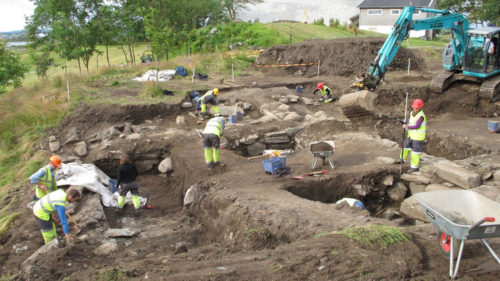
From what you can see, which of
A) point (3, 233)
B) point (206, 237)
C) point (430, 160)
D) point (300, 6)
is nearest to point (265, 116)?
point (430, 160)

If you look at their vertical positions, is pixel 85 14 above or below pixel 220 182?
above

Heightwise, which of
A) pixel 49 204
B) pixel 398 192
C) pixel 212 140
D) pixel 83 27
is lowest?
pixel 398 192

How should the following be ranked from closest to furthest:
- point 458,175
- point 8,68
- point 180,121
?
1. point 458,175
2. point 180,121
3. point 8,68

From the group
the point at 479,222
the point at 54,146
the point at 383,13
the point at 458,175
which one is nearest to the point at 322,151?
the point at 458,175

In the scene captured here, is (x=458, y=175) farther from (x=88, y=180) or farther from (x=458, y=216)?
(x=88, y=180)

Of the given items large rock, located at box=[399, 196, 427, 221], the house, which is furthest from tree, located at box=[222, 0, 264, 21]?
large rock, located at box=[399, 196, 427, 221]

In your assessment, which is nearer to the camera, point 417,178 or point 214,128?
point 417,178

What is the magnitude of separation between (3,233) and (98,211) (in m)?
1.77

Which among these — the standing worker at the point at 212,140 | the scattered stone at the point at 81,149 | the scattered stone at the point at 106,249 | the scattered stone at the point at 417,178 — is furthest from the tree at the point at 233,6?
the scattered stone at the point at 106,249

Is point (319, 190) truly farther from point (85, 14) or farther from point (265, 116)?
point (85, 14)

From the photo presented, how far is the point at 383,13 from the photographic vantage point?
4041 centimetres

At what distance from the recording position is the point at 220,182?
8797 millimetres

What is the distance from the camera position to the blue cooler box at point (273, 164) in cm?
894

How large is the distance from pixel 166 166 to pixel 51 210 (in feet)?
14.2
